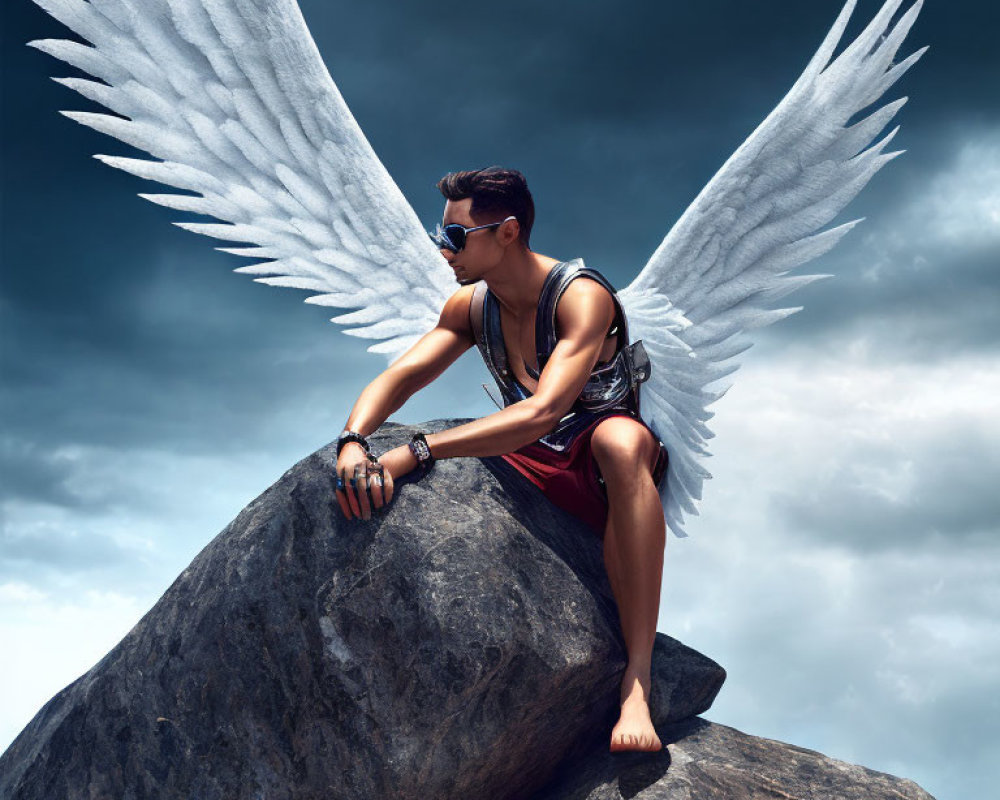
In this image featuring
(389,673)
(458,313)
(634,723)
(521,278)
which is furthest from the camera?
(458,313)

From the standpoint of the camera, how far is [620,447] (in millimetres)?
4461

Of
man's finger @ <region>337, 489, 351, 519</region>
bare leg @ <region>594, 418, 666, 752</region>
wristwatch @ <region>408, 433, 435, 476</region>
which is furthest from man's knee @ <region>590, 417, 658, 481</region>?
man's finger @ <region>337, 489, 351, 519</region>

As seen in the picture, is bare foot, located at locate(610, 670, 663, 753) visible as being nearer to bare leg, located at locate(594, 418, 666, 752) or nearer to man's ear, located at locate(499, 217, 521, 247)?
bare leg, located at locate(594, 418, 666, 752)

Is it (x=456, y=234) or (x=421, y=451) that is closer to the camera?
(x=421, y=451)

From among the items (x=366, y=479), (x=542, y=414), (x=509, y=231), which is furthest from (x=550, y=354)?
(x=366, y=479)

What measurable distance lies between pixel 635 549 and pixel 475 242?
1576 mm

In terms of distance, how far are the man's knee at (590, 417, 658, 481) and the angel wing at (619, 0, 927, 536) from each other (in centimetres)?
62

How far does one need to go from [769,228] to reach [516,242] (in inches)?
60.9

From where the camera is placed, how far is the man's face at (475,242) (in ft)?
14.8

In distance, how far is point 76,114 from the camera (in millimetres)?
5109

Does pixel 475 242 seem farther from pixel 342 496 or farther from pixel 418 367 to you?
pixel 342 496

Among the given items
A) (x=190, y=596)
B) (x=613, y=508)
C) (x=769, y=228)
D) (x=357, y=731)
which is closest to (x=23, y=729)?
(x=190, y=596)

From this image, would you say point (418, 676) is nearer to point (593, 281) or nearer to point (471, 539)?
point (471, 539)

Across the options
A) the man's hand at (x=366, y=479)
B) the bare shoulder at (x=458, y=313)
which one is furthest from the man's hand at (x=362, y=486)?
the bare shoulder at (x=458, y=313)
